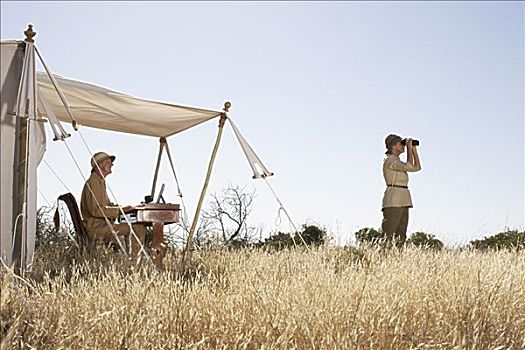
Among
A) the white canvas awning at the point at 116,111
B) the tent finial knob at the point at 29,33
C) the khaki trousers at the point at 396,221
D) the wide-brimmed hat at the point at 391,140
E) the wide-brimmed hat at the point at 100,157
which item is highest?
the tent finial knob at the point at 29,33

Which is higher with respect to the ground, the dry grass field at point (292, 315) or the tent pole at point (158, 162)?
the tent pole at point (158, 162)

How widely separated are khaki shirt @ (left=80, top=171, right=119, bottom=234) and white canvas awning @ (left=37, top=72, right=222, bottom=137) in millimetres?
612

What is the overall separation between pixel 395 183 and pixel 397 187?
0.16 feet

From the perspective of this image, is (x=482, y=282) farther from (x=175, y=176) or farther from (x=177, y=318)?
(x=175, y=176)

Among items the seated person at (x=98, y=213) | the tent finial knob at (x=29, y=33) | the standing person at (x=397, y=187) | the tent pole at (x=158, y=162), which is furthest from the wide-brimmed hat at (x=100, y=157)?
the standing person at (x=397, y=187)

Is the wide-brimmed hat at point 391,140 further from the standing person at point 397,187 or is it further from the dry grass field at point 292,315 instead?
the dry grass field at point 292,315

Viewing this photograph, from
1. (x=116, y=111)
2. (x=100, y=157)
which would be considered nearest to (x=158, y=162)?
(x=100, y=157)

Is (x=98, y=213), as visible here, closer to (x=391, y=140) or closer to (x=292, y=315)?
(x=391, y=140)

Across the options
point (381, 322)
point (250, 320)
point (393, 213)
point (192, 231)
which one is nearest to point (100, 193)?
point (192, 231)

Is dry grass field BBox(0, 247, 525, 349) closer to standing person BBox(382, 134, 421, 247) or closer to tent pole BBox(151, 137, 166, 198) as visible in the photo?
standing person BBox(382, 134, 421, 247)

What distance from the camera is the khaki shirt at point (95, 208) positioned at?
678 cm

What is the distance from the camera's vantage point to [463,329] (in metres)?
3.41

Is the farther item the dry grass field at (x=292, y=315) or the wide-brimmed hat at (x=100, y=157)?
the wide-brimmed hat at (x=100, y=157)

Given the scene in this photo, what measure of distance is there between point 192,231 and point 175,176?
188 centimetres
